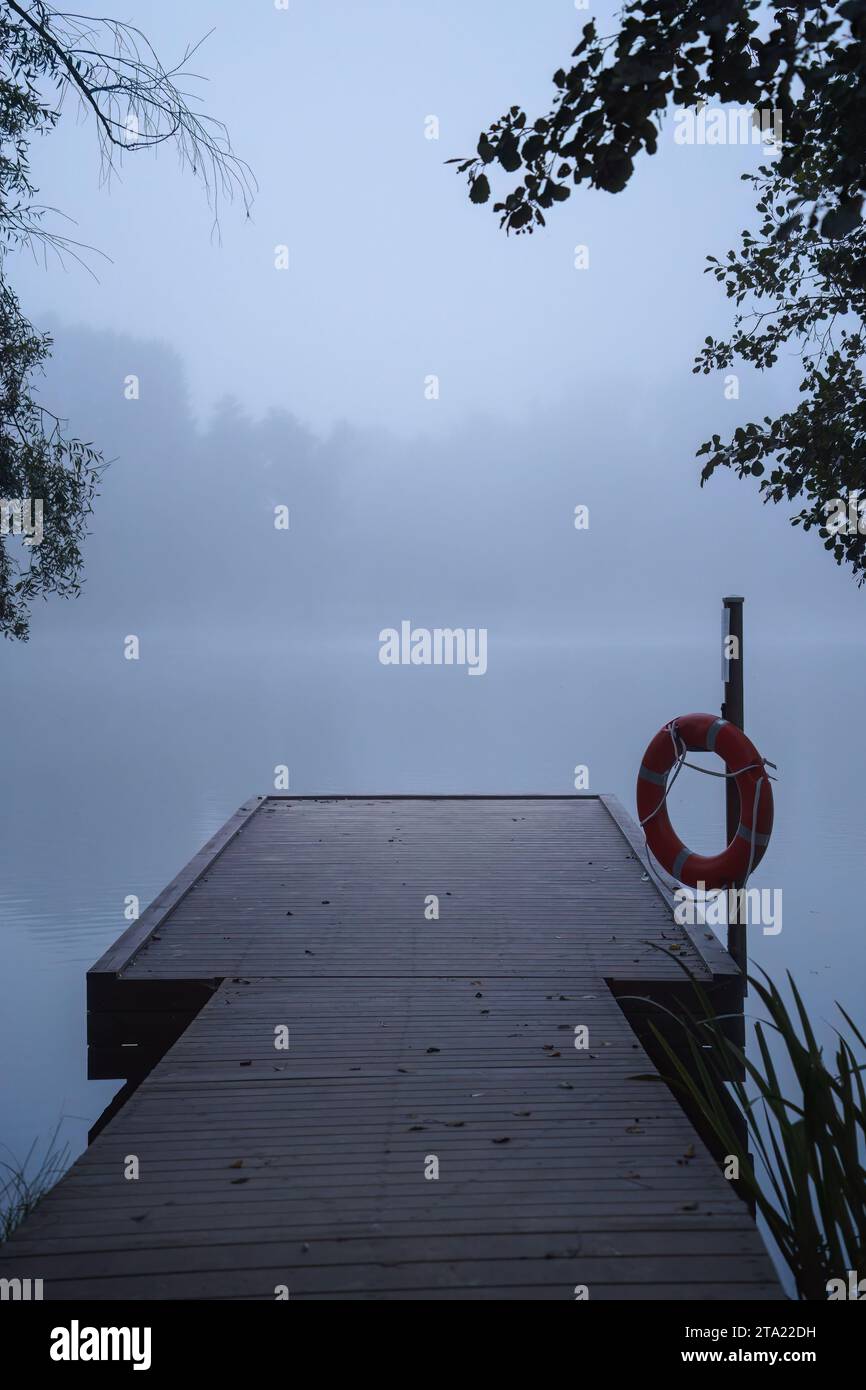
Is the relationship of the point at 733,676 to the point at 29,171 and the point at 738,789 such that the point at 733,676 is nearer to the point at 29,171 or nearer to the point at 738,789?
the point at 738,789

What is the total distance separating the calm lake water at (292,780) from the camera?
8125mm

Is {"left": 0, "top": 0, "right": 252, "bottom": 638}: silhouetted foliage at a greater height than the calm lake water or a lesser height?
greater

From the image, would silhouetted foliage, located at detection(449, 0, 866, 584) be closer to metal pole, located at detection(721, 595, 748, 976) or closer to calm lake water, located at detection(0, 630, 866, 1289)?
metal pole, located at detection(721, 595, 748, 976)

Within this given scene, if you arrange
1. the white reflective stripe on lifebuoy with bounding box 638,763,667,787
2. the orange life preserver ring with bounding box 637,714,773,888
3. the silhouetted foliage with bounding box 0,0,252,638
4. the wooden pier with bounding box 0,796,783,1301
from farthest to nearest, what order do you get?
the white reflective stripe on lifebuoy with bounding box 638,763,667,787 < the orange life preserver ring with bounding box 637,714,773,888 < the silhouetted foliage with bounding box 0,0,252,638 < the wooden pier with bounding box 0,796,783,1301

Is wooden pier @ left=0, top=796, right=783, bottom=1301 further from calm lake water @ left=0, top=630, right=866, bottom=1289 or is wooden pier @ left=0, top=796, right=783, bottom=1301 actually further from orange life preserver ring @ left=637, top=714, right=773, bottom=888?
calm lake water @ left=0, top=630, right=866, bottom=1289

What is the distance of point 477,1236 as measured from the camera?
2564 mm

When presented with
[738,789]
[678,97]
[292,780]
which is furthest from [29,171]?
[292,780]

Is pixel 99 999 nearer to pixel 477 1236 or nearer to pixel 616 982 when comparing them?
pixel 616 982

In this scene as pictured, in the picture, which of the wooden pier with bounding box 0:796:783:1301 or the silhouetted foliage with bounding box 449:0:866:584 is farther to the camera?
the wooden pier with bounding box 0:796:783:1301

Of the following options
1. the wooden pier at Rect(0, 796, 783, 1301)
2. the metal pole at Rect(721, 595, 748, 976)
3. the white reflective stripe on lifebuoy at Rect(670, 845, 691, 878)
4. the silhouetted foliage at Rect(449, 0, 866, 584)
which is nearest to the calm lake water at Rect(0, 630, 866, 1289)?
the wooden pier at Rect(0, 796, 783, 1301)

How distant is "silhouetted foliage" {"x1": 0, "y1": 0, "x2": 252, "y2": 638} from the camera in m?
4.72

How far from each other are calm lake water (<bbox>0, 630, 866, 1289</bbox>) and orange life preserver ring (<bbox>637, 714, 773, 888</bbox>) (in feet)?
6.76

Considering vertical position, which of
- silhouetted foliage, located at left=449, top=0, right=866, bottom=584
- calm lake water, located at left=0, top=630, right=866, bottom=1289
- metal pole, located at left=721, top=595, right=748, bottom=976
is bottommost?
calm lake water, located at left=0, top=630, right=866, bottom=1289

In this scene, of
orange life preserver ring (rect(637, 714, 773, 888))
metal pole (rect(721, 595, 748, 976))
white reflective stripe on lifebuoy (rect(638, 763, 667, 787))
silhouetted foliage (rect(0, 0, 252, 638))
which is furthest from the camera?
metal pole (rect(721, 595, 748, 976))
